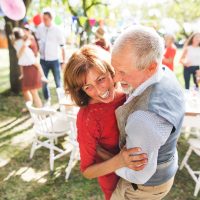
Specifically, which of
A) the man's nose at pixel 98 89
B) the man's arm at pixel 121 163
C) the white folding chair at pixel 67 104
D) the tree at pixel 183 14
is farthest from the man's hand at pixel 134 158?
the tree at pixel 183 14

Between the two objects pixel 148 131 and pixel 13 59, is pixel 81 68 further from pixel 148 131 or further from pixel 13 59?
pixel 13 59

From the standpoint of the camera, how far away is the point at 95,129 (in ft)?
4.33

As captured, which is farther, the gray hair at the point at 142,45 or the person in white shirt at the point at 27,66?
the person in white shirt at the point at 27,66

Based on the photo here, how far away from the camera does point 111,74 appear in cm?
146

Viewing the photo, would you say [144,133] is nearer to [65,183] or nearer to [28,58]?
[65,183]

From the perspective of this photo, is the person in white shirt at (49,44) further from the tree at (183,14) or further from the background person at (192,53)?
the tree at (183,14)

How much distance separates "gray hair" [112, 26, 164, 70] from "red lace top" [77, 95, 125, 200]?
341mm

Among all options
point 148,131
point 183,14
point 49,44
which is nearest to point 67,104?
point 148,131

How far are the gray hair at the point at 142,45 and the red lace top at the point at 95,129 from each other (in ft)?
1.12

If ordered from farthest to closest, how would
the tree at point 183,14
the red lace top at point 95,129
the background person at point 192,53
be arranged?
the tree at point 183,14, the background person at point 192,53, the red lace top at point 95,129

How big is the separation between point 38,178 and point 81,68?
254cm

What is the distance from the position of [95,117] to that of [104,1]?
6.38 meters

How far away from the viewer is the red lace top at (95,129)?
132 centimetres

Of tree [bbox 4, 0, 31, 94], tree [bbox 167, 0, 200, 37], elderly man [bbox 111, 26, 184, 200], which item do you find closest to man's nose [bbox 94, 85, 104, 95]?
elderly man [bbox 111, 26, 184, 200]
